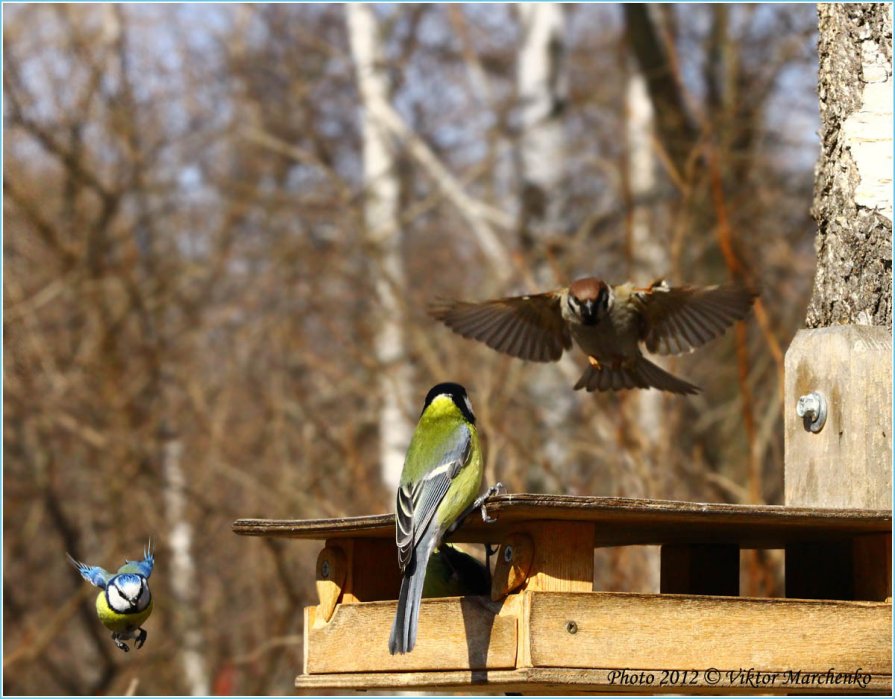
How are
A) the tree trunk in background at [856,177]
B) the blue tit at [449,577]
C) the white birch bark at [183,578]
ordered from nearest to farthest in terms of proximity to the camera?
1. the tree trunk in background at [856,177]
2. the blue tit at [449,577]
3. the white birch bark at [183,578]

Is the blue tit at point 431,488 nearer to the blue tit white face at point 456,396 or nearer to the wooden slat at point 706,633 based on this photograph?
the blue tit white face at point 456,396

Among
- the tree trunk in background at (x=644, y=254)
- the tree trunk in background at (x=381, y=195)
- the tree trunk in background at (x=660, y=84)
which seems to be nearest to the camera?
the tree trunk in background at (x=644, y=254)

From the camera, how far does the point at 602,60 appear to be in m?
17.0

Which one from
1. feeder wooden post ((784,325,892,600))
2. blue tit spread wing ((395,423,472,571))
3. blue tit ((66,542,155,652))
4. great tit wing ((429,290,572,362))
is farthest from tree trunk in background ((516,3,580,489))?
blue tit ((66,542,155,652))

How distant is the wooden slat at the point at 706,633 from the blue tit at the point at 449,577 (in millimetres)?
921

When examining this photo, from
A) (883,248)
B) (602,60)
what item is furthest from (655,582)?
(602,60)

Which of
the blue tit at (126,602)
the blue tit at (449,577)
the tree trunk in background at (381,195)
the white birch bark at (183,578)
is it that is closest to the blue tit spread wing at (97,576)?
the blue tit at (126,602)

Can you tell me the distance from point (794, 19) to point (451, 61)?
520 centimetres

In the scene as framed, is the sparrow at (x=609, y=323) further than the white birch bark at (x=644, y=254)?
No

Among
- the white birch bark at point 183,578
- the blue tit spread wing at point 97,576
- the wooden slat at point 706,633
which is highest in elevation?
the blue tit spread wing at point 97,576

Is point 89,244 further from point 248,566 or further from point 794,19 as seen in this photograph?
point 794,19

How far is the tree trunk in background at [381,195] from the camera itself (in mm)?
10414

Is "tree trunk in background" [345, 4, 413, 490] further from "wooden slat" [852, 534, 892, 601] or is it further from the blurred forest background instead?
"wooden slat" [852, 534, 892, 601]

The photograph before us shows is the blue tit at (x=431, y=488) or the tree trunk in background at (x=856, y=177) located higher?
the tree trunk in background at (x=856, y=177)
